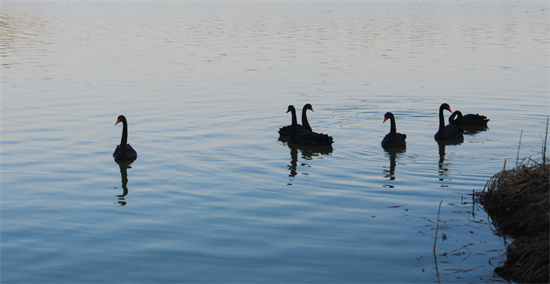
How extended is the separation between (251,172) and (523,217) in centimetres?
468

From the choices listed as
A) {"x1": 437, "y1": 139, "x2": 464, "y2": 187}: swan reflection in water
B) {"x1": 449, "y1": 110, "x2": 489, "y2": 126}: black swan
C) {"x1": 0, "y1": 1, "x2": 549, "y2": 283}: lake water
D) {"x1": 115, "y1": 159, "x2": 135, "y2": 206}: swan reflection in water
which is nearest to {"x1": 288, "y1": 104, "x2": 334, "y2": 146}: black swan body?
{"x1": 0, "y1": 1, "x2": 549, "y2": 283}: lake water

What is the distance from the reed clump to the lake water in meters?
0.26

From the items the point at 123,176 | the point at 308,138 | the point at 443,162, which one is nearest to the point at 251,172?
the point at 123,176

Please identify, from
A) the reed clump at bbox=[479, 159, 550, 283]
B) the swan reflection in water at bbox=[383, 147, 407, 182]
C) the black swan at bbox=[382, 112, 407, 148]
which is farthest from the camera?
the black swan at bbox=[382, 112, 407, 148]

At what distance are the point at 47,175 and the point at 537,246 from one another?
25.6 feet

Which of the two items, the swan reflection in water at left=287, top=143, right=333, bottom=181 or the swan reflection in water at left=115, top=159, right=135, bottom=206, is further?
the swan reflection in water at left=287, top=143, right=333, bottom=181

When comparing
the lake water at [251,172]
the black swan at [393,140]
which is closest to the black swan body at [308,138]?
the lake water at [251,172]

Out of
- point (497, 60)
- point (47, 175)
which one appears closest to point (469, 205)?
point (47, 175)

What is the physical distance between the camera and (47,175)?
11383 mm

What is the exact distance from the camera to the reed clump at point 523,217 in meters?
6.55

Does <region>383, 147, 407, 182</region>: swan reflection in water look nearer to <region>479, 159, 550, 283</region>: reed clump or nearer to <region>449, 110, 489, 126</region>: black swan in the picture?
<region>479, 159, 550, 283</region>: reed clump

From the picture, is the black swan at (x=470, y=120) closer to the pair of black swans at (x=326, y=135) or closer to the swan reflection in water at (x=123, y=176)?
the pair of black swans at (x=326, y=135)

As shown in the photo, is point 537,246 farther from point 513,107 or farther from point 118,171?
point 513,107

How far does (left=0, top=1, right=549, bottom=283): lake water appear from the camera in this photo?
7.49 metres
